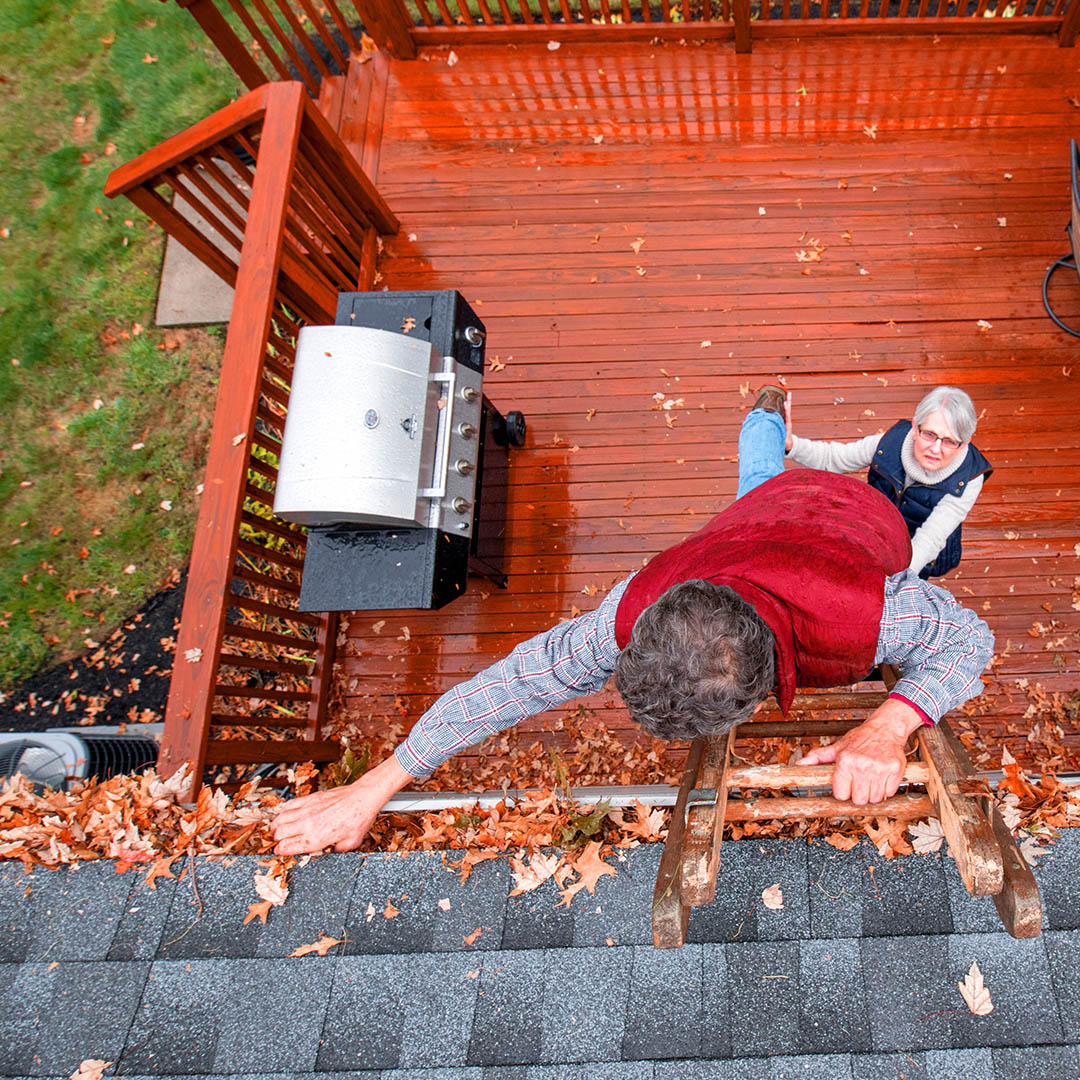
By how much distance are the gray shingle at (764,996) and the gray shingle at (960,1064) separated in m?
0.32

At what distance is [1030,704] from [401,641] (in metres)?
3.23

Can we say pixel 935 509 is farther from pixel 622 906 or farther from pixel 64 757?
pixel 64 757

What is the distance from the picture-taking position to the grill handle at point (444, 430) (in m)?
3.03

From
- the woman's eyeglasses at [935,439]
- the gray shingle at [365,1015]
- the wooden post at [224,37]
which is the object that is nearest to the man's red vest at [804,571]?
the woman's eyeglasses at [935,439]

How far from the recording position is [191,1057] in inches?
78.9

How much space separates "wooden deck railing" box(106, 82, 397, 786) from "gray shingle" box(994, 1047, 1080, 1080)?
2.68 m

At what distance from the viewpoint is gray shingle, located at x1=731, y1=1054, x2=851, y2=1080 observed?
1.77 meters

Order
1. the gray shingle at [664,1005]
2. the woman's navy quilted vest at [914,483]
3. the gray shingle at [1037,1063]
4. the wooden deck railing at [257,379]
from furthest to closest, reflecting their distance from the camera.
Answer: the wooden deck railing at [257,379], the woman's navy quilted vest at [914,483], the gray shingle at [664,1005], the gray shingle at [1037,1063]

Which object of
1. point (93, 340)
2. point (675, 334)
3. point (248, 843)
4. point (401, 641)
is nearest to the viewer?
point (248, 843)

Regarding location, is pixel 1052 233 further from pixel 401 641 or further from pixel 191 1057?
pixel 191 1057

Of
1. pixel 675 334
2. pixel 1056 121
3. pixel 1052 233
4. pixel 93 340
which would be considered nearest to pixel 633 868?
pixel 675 334

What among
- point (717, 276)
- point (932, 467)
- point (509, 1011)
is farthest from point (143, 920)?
point (717, 276)

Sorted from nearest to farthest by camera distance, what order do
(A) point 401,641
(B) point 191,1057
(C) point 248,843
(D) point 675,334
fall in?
1. (B) point 191,1057
2. (C) point 248,843
3. (A) point 401,641
4. (D) point 675,334

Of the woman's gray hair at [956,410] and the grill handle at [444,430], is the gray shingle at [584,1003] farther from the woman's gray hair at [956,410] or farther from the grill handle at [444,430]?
the woman's gray hair at [956,410]
